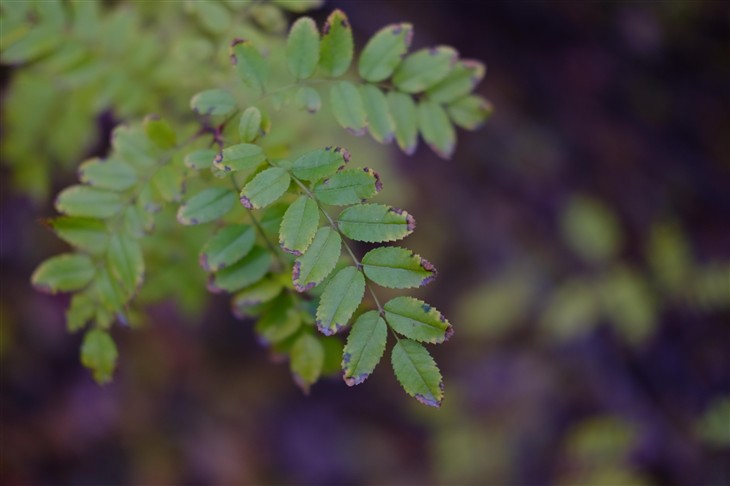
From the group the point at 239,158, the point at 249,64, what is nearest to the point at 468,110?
the point at 249,64

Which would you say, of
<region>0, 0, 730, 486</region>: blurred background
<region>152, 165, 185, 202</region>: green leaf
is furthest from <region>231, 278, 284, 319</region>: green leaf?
<region>0, 0, 730, 486</region>: blurred background

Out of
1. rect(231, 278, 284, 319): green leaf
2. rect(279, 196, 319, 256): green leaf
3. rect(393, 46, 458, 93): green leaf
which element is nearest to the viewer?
rect(279, 196, 319, 256): green leaf

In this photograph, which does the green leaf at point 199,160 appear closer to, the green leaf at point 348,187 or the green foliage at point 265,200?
the green foliage at point 265,200

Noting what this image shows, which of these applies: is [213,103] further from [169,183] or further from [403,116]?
[403,116]

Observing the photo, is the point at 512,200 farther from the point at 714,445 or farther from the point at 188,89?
the point at 188,89

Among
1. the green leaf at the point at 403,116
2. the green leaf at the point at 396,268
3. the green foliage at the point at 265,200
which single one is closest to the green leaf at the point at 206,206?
the green foliage at the point at 265,200

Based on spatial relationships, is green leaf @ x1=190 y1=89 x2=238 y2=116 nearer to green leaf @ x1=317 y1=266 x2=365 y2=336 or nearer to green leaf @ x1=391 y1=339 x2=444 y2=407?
green leaf @ x1=317 y1=266 x2=365 y2=336
